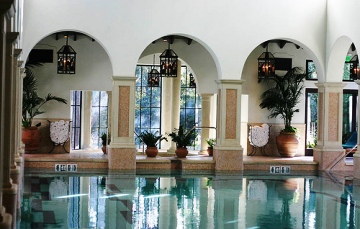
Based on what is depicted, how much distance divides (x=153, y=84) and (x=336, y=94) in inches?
271

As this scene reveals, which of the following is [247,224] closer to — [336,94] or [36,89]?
[336,94]

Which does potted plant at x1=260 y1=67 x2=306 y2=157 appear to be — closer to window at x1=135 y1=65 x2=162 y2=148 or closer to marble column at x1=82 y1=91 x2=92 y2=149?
window at x1=135 y1=65 x2=162 y2=148

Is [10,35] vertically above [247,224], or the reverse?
[10,35]

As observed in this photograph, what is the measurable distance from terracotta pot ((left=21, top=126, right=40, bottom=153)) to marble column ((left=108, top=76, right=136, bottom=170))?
3.58m

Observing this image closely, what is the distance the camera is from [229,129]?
2078cm

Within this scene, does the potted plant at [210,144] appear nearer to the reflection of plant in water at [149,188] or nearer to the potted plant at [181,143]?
the potted plant at [181,143]

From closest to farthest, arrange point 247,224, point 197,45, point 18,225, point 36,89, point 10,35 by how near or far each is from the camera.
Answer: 1. point 10,35
2. point 18,225
3. point 247,224
4. point 36,89
5. point 197,45

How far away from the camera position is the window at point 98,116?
27.0 m

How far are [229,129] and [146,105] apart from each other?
7941 mm

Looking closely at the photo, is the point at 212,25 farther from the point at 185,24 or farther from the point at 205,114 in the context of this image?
the point at 205,114

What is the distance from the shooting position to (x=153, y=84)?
998 inches

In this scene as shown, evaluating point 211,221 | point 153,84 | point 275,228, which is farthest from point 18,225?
point 153,84

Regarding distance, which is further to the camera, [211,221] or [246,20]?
[246,20]

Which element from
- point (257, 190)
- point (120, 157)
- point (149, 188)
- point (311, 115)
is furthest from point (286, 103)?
point (149, 188)
